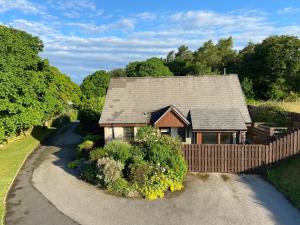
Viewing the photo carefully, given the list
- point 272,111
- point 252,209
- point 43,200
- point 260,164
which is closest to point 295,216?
point 252,209

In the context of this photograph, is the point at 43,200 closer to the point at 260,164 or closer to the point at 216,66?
the point at 260,164

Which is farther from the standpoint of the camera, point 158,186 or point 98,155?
point 98,155

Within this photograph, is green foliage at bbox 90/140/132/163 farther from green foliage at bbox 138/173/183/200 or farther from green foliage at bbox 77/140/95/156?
green foliage at bbox 77/140/95/156

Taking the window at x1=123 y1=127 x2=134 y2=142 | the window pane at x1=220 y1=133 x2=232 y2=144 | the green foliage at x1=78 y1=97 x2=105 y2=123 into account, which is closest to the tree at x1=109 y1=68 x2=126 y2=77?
the green foliage at x1=78 y1=97 x2=105 y2=123

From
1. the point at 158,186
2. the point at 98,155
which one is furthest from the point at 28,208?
the point at 158,186

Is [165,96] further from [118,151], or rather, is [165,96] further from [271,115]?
[271,115]
